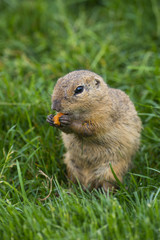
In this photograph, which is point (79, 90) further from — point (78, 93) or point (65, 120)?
point (65, 120)

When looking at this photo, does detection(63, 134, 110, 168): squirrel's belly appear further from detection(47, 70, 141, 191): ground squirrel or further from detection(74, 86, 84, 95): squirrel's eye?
detection(74, 86, 84, 95): squirrel's eye

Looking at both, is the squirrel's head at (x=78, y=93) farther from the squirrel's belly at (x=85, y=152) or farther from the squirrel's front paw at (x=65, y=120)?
the squirrel's belly at (x=85, y=152)

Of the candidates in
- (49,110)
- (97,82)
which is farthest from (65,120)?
(49,110)

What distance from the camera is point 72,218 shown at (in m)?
3.26

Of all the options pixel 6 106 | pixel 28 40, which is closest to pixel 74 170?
pixel 6 106

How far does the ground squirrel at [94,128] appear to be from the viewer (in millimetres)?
4062

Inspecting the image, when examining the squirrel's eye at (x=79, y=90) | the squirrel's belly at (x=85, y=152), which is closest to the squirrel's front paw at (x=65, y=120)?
the squirrel's eye at (x=79, y=90)

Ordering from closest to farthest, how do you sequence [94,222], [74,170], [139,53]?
[94,222], [74,170], [139,53]

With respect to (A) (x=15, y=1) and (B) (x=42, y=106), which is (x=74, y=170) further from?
(A) (x=15, y=1)

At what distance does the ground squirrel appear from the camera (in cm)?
406

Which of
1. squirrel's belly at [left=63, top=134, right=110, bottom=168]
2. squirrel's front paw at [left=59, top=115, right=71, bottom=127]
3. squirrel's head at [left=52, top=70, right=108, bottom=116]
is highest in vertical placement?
squirrel's head at [left=52, top=70, right=108, bottom=116]

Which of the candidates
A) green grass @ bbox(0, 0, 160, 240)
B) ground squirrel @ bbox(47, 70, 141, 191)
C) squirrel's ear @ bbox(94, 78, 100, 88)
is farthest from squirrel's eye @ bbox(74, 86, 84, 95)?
green grass @ bbox(0, 0, 160, 240)

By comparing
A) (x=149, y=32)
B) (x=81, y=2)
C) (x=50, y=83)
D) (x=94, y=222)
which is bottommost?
(x=94, y=222)

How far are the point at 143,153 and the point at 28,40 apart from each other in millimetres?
3968
